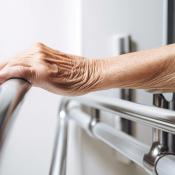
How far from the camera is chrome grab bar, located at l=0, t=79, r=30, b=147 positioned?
260mm

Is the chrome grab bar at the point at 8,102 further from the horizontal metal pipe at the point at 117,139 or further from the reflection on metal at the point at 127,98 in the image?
the reflection on metal at the point at 127,98

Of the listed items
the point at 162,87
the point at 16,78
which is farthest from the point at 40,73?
the point at 162,87

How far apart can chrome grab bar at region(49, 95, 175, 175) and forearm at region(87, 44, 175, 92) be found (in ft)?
0.18

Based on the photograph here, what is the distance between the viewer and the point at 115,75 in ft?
1.20

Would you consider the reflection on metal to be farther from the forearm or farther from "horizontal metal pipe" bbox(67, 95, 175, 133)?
the forearm

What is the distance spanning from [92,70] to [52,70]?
59 mm

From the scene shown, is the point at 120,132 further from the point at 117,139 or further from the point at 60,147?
the point at 60,147

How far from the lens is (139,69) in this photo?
0.36 m

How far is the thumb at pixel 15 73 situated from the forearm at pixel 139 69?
10cm

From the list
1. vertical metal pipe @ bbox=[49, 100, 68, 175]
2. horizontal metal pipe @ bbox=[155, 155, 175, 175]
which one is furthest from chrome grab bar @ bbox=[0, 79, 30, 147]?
vertical metal pipe @ bbox=[49, 100, 68, 175]

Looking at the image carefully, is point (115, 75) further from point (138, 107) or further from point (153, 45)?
point (153, 45)

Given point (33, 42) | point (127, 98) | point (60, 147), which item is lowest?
point (60, 147)

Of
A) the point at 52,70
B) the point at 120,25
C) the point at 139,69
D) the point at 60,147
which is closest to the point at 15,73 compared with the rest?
the point at 52,70

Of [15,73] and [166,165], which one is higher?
[15,73]
